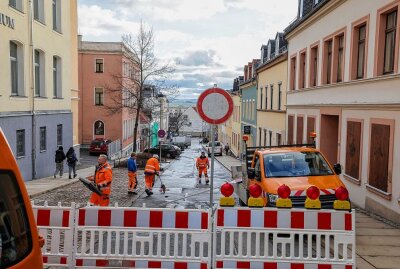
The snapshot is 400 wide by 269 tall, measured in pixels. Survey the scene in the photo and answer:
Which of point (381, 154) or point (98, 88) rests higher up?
point (98, 88)

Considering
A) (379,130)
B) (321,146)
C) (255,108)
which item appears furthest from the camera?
(255,108)

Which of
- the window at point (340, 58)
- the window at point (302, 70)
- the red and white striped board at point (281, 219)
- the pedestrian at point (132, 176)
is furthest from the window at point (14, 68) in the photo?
the red and white striped board at point (281, 219)

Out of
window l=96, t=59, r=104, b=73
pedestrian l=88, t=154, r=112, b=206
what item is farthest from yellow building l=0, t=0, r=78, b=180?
window l=96, t=59, r=104, b=73

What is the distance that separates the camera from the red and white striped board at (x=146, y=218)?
5.98m

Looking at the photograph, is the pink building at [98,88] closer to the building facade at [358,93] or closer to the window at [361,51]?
the building facade at [358,93]

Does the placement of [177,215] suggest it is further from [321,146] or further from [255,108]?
[255,108]

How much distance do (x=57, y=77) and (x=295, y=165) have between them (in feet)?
60.7

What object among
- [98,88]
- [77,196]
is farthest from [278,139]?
[98,88]

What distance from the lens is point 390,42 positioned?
12.3 meters

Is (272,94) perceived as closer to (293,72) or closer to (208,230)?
(293,72)

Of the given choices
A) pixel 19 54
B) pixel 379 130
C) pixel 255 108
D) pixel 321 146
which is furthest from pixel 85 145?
pixel 379 130

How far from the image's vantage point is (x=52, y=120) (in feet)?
75.8

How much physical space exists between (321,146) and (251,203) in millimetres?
13818

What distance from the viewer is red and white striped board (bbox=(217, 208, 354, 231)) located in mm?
5914
